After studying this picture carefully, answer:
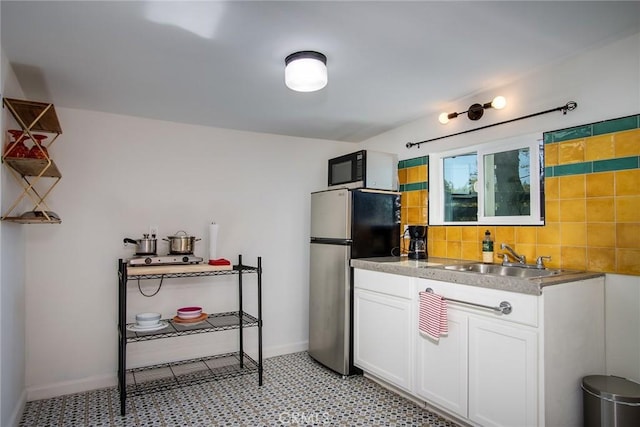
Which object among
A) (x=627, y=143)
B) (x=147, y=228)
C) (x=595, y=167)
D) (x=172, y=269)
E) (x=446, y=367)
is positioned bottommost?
(x=446, y=367)

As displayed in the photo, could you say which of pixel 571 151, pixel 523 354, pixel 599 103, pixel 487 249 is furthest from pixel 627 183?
pixel 523 354

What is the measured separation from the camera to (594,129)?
219 cm

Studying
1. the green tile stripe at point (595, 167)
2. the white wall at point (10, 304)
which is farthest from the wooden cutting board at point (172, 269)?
the green tile stripe at point (595, 167)

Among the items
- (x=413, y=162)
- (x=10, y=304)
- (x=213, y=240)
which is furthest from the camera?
(x=413, y=162)

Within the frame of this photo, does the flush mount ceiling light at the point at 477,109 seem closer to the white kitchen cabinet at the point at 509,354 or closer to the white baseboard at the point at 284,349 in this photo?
the white kitchen cabinet at the point at 509,354

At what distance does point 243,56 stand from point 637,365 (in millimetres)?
2627

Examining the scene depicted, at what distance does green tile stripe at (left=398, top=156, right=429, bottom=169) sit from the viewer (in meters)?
3.33

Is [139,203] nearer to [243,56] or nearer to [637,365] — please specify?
[243,56]

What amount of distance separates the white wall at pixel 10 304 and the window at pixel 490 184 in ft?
9.56

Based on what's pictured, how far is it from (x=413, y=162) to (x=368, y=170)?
438mm

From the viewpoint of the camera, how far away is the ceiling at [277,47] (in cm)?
170

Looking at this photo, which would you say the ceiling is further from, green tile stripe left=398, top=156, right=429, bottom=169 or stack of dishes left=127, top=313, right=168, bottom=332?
stack of dishes left=127, top=313, right=168, bottom=332

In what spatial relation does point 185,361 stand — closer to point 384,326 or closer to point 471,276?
point 384,326

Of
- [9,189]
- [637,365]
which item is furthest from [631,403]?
[9,189]
